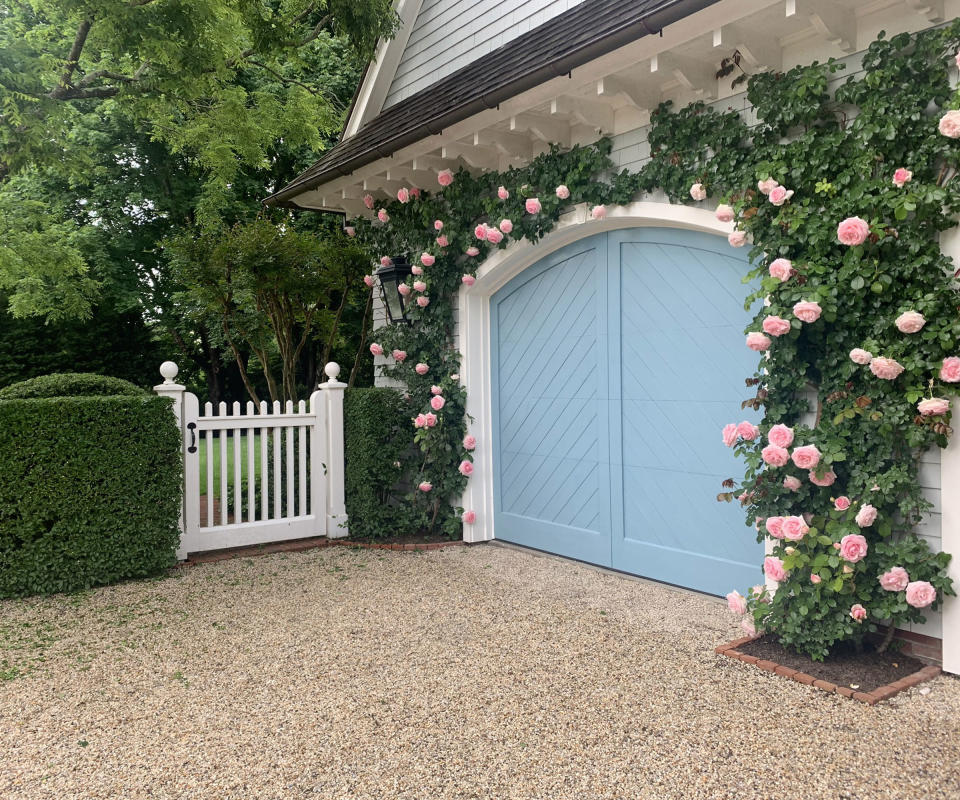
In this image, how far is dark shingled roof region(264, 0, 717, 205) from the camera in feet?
13.4

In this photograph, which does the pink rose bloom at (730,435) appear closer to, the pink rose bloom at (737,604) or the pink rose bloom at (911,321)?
the pink rose bloom at (737,604)

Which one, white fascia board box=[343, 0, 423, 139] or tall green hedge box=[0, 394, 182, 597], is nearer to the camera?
tall green hedge box=[0, 394, 182, 597]

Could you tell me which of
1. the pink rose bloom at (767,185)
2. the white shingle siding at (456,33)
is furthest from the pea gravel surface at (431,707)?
the white shingle siding at (456,33)

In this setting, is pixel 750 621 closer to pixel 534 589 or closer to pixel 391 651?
pixel 534 589

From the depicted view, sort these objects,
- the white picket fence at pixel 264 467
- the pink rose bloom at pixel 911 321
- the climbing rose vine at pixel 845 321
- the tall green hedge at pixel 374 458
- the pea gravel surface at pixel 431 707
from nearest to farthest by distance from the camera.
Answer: the pea gravel surface at pixel 431 707 → the pink rose bloom at pixel 911 321 → the climbing rose vine at pixel 845 321 → the white picket fence at pixel 264 467 → the tall green hedge at pixel 374 458

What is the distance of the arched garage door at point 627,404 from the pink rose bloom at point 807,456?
950mm

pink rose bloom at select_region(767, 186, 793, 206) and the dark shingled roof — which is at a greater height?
the dark shingled roof

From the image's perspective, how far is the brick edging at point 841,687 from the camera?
3.23 metres

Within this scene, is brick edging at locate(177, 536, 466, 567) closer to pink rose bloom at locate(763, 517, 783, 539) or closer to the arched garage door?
the arched garage door

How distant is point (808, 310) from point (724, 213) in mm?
899

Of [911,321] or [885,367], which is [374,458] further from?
[911,321]

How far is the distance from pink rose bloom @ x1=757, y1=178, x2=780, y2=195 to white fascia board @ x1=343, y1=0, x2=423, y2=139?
510 cm

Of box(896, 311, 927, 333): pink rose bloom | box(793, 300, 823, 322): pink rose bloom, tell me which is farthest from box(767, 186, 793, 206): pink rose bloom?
box(896, 311, 927, 333): pink rose bloom

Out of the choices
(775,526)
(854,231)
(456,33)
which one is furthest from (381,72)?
(775,526)
